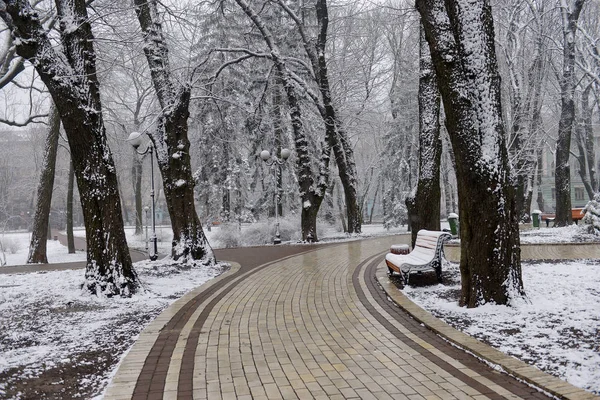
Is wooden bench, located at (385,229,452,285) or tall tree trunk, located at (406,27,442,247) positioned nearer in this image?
wooden bench, located at (385,229,452,285)

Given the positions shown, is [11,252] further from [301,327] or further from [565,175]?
[565,175]

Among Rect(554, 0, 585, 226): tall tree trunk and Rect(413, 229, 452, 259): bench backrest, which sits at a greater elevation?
Rect(554, 0, 585, 226): tall tree trunk

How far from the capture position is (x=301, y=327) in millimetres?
5863

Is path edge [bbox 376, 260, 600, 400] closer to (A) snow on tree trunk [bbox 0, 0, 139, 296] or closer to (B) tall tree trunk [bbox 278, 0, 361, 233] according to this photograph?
(A) snow on tree trunk [bbox 0, 0, 139, 296]

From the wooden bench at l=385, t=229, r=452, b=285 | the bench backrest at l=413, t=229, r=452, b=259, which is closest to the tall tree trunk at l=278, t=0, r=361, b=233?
the bench backrest at l=413, t=229, r=452, b=259

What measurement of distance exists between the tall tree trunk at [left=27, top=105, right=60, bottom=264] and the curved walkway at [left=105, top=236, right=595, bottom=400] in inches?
474

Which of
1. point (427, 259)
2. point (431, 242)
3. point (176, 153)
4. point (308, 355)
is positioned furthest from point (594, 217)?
point (308, 355)

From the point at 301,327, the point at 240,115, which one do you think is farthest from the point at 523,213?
the point at 301,327

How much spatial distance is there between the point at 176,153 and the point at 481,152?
8.15m

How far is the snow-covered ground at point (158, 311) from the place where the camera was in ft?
14.7

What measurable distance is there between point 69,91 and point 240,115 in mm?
18726

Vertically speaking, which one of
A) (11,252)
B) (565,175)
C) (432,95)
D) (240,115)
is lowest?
(11,252)

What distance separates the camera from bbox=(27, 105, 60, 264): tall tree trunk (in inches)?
675

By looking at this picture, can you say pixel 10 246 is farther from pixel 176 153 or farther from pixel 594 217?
pixel 594 217
